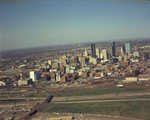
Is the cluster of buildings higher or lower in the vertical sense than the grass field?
higher

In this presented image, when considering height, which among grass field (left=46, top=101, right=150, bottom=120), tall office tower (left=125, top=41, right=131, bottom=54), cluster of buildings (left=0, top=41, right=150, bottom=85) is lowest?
grass field (left=46, top=101, right=150, bottom=120)

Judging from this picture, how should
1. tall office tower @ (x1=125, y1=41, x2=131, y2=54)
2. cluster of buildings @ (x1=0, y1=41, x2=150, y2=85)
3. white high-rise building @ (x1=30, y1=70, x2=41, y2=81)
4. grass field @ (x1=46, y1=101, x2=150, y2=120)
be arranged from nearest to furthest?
1. grass field @ (x1=46, y1=101, x2=150, y2=120)
2. cluster of buildings @ (x1=0, y1=41, x2=150, y2=85)
3. white high-rise building @ (x1=30, y1=70, x2=41, y2=81)
4. tall office tower @ (x1=125, y1=41, x2=131, y2=54)

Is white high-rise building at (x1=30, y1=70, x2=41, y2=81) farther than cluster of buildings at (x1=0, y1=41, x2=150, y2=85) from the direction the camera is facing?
Yes

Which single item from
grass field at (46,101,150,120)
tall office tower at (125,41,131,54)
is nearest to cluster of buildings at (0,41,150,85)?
tall office tower at (125,41,131,54)

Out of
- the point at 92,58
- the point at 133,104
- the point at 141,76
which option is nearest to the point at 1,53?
the point at 133,104

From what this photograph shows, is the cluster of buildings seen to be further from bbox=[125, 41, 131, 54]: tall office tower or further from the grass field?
the grass field

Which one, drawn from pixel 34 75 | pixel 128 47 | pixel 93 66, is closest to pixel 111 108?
pixel 34 75

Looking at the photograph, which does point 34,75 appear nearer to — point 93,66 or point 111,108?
point 93,66

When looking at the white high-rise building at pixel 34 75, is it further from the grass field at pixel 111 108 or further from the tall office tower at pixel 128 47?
the tall office tower at pixel 128 47

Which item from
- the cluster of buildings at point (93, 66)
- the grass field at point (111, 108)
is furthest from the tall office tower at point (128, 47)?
the grass field at point (111, 108)

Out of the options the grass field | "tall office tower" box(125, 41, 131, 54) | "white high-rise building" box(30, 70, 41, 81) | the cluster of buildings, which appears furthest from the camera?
"tall office tower" box(125, 41, 131, 54)
